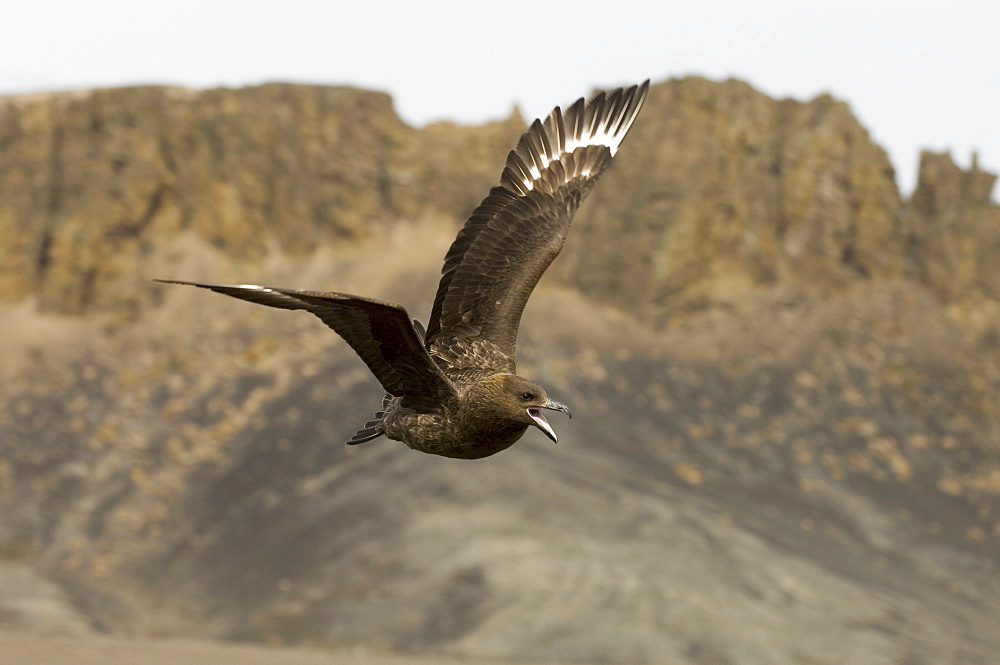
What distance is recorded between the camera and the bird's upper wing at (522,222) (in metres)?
12.3

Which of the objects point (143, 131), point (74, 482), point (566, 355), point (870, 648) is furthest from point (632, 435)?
point (143, 131)

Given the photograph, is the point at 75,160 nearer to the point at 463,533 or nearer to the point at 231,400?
the point at 231,400

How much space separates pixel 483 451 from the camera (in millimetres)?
10883

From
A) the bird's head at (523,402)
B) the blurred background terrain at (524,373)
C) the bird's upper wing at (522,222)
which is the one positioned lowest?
the blurred background terrain at (524,373)

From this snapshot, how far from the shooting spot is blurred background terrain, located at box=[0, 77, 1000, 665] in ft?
125

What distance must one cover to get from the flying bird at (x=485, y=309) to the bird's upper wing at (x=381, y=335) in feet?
0.04

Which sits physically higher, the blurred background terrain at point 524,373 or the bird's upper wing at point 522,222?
the bird's upper wing at point 522,222

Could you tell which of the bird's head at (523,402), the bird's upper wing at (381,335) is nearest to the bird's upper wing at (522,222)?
the bird's upper wing at (381,335)

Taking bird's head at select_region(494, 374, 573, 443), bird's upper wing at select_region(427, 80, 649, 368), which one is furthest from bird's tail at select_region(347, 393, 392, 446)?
bird's head at select_region(494, 374, 573, 443)

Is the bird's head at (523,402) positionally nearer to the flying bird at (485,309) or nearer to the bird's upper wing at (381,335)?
the flying bird at (485,309)

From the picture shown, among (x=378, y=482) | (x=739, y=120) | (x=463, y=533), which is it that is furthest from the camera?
(x=739, y=120)

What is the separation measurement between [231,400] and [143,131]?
40.7 feet

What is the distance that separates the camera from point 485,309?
40.5ft

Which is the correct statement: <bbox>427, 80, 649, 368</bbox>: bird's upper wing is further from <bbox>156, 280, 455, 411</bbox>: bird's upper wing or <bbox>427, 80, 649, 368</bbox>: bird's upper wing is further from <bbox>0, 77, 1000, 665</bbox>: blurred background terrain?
<bbox>0, 77, 1000, 665</bbox>: blurred background terrain
